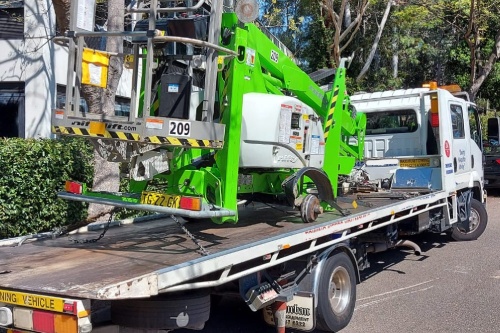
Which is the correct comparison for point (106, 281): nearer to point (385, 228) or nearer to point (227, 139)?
point (227, 139)

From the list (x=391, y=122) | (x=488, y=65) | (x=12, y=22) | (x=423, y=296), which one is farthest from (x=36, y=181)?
(x=488, y=65)

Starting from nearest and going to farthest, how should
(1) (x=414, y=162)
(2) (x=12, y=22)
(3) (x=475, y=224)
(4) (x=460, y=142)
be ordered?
(1) (x=414, y=162) < (4) (x=460, y=142) < (3) (x=475, y=224) < (2) (x=12, y=22)

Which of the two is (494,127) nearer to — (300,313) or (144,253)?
(300,313)

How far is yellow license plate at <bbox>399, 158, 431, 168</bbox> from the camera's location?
8.87m

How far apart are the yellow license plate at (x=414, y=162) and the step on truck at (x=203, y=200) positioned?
155 cm

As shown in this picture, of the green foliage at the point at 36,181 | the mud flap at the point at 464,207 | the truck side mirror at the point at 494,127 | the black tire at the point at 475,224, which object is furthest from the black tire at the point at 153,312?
the truck side mirror at the point at 494,127

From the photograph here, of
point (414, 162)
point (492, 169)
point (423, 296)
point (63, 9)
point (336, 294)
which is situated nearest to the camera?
point (336, 294)

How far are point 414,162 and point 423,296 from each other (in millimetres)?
2675

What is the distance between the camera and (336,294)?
5.82 m

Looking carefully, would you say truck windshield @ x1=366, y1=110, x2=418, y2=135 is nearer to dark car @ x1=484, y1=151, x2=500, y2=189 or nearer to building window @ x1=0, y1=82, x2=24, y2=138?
building window @ x1=0, y1=82, x2=24, y2=138

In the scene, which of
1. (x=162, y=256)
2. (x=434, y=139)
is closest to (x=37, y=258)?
(x=162, y=256)

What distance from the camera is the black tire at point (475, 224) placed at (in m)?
10.3

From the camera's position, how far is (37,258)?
4.52 meters

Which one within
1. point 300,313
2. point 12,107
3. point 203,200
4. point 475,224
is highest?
point 12,107
